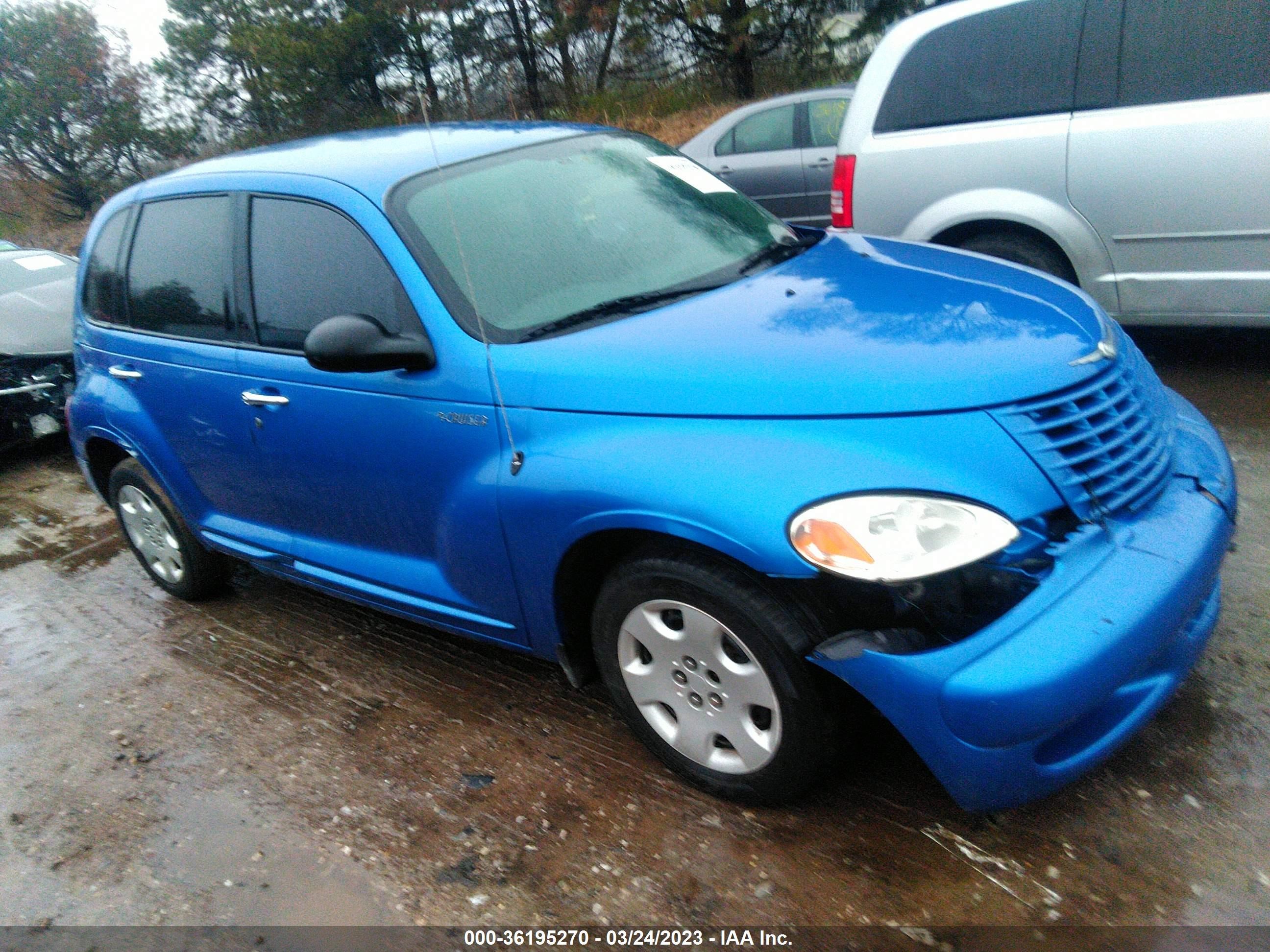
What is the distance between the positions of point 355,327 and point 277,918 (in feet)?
5.18

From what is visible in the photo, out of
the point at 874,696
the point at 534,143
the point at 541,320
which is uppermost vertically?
the point at 534,143

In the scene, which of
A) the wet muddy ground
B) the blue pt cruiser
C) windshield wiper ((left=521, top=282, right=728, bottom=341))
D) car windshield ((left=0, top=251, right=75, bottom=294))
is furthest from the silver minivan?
car windshield ((left=0, top=251, right=75, bottom=294))

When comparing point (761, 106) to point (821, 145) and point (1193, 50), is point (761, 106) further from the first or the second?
point (1193, 50)

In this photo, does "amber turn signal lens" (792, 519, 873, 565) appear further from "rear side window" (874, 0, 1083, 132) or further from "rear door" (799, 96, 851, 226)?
"rear door" (799, 96, 851, 226)

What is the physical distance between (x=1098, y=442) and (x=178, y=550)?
3.67 meters

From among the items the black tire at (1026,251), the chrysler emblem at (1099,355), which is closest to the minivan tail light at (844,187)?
the black tire at (1026,251)

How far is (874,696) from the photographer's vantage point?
85.6 inches

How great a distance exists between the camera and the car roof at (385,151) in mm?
3244

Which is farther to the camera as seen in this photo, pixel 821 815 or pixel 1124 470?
pixel 821 815

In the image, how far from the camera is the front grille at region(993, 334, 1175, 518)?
90.5 inches

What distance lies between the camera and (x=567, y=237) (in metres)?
3.14

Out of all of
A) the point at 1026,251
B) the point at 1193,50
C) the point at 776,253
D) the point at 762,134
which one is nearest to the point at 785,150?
the point at 762,134

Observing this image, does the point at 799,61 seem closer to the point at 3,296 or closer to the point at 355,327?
the point at 3,296

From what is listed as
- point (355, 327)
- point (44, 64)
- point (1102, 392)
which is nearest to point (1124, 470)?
point (1102, 392)
